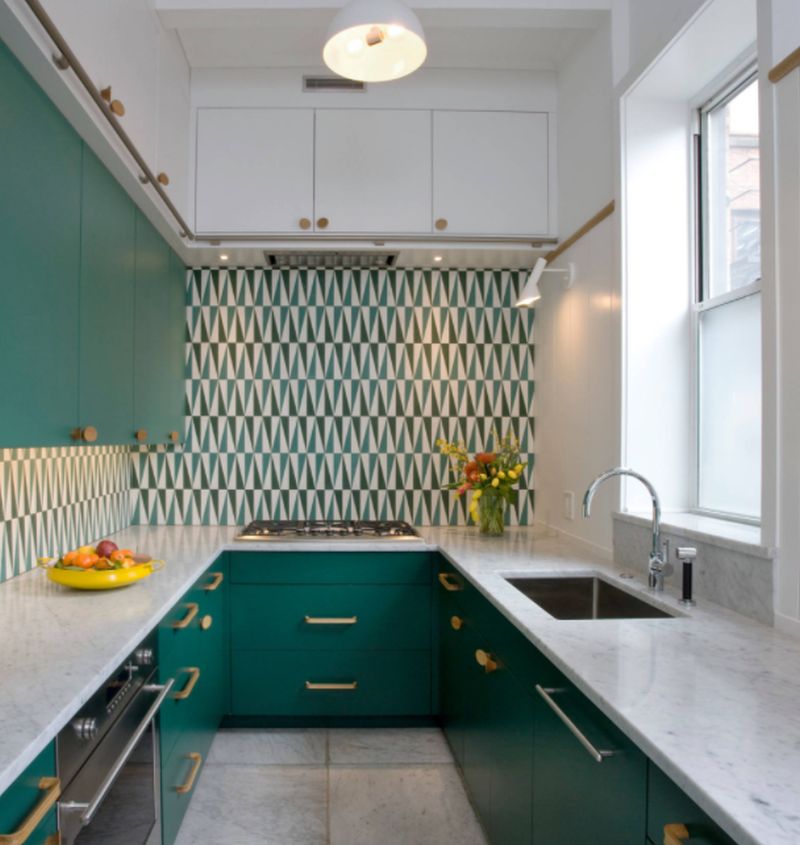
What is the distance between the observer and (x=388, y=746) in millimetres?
2588

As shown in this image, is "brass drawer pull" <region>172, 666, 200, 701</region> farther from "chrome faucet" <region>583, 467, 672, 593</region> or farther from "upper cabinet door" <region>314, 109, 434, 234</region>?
"upper cabinet door" <region>314, 109, 434, 234</region>

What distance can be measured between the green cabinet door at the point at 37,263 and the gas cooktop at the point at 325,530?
1174mm

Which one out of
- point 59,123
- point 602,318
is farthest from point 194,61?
point 602,318

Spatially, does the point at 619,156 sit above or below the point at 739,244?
above

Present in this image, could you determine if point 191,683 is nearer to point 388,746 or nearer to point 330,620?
point 330,620

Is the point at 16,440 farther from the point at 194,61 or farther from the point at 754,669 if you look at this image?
the point at 194,61

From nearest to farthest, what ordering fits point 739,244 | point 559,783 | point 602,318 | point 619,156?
point 559,783, point 739,244, point 619,156, point 602,318

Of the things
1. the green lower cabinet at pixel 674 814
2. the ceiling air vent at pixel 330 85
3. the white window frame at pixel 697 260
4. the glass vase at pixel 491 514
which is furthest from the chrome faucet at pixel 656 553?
the ceiling air vent at pixel 330 85

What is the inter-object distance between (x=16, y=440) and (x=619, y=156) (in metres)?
1.96

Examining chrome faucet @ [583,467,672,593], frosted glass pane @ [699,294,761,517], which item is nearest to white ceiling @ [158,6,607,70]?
frosted glass pane @ [699,294,761,517]

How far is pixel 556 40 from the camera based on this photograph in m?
2.62

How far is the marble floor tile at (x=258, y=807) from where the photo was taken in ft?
6.63

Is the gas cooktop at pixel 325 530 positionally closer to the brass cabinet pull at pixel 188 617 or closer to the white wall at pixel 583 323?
the brass cabinet pull at pixel 188 617

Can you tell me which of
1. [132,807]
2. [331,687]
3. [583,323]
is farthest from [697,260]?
[132,807]
